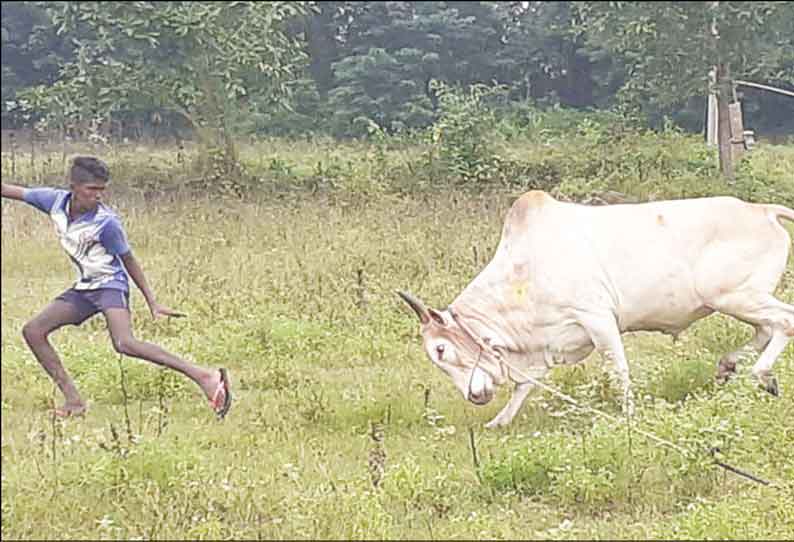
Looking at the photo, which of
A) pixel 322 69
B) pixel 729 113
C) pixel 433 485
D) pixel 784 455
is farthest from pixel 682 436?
pixel 729 113

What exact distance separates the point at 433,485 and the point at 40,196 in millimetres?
2011

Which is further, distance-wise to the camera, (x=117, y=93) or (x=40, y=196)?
(x=117, y=93)

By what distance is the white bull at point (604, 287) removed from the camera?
7.16 m

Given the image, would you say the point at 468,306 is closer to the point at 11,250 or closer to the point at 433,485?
the point at 433,485

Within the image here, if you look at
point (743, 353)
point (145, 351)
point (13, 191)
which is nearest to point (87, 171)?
point (13, 191)

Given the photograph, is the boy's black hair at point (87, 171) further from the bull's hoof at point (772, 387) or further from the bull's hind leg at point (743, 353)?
the bull's hoof at point (772, 387)

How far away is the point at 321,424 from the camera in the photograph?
6.74 m

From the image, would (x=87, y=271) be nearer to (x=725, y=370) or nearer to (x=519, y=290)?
(x=519, y=290)

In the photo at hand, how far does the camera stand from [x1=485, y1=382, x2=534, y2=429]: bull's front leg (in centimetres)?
695

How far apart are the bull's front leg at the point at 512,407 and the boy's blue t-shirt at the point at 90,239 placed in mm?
2390

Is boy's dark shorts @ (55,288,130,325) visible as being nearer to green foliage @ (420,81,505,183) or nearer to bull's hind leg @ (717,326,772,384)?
green foliage @ (420,81,505,183)

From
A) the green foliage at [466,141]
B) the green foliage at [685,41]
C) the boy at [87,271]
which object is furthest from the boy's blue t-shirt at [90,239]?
the green foliage at [466,141]

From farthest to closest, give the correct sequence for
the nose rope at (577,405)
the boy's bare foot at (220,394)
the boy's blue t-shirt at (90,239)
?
the boy's bare foot at (220,394) → the nose rope at (577,405) → the boy's blue t-shirt at (90,239)

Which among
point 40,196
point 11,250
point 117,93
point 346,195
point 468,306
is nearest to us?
point 11,250
